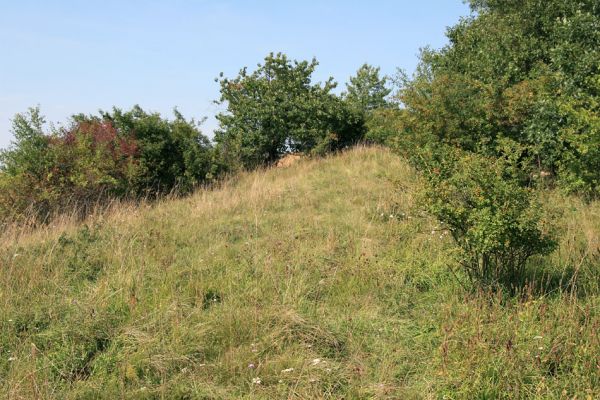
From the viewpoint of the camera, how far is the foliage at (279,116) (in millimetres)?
14711

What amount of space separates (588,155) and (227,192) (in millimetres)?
6512

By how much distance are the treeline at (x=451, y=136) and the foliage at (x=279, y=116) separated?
44mm

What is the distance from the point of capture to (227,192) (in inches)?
395

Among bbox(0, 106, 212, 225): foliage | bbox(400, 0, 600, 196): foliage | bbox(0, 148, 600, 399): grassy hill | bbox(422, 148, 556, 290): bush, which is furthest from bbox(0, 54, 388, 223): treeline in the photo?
bbox(422, 148, 556, 290): bush

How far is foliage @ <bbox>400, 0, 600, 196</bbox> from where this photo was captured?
7.27 metres

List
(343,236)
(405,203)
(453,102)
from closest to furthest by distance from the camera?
(343,236)
(405,203)
(453,102)

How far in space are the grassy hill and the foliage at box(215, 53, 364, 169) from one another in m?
8.25

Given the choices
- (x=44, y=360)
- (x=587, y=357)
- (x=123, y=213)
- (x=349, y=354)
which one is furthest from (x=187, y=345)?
(x=123, y=213)

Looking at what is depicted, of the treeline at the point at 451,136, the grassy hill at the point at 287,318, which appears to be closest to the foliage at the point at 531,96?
the treeline at the point at 451,136

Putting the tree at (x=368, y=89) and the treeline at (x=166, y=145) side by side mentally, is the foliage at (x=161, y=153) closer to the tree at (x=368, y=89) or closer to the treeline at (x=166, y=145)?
the treeline at (x=166, y=145)

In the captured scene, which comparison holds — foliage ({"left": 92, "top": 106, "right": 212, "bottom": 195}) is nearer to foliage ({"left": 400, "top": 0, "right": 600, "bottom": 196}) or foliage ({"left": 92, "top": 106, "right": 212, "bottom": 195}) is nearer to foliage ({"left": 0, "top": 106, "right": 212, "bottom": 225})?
foliage ({"left": 0, "top": 106, "right": 212, "bottom": 225})

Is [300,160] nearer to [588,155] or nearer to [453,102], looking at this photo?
[453,102]

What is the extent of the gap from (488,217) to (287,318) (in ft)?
6.11

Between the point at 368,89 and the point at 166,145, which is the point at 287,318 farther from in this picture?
the point at 368,89
